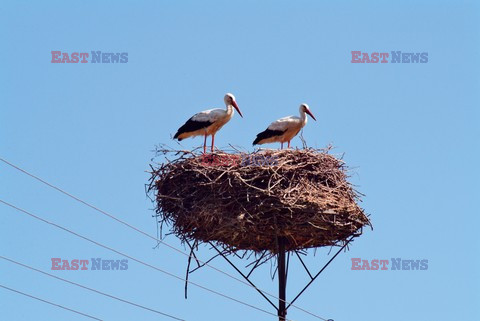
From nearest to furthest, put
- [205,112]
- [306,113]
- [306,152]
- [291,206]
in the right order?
[291,206] < [306,152] < [205,112] < [306,113]

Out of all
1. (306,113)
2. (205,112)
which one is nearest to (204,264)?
(205,112)

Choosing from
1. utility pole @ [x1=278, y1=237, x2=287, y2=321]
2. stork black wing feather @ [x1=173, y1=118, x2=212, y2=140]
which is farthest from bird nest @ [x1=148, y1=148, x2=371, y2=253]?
stork black wing feather @ [x1=173, y1=118, x2=212, y2=140]

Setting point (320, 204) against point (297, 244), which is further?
point (297, 244)

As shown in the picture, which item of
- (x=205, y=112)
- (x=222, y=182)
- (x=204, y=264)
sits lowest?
(x=204, y=264)

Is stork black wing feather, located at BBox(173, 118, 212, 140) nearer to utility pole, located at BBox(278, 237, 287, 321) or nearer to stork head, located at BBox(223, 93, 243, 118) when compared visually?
stork head, located at BBox(223, 93, 243, 118)

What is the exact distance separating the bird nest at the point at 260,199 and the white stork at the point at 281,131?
9.11 feet

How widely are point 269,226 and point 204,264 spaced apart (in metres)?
1.06

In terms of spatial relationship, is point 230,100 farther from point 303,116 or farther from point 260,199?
point 260,199

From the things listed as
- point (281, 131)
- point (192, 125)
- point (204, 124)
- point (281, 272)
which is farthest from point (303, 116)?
point (281, 272)

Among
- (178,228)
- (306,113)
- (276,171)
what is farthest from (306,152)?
(306,113)

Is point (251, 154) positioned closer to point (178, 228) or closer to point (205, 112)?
point (178, 228)

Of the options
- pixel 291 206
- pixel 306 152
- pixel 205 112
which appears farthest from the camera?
pixel 205 112

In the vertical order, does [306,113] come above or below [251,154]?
above

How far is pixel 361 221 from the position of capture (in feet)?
51.9
